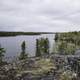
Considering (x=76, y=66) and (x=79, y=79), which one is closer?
(x=79, y=79)

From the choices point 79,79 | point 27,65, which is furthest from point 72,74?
point 27,65

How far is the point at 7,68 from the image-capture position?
26.7ft

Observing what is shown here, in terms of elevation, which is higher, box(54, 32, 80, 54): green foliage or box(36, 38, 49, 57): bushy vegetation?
box(54, 32, 80, 54): green foliage

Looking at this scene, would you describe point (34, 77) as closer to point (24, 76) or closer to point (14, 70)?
point (24, 76)

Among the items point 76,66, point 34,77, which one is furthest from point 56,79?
point 76,66

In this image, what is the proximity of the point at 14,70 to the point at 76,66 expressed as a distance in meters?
2.37

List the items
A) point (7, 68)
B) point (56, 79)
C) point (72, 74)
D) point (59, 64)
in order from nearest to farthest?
1. point (56, 79)
2. point (72, 74)
3. point (7, 68)
4. point (59, 64)

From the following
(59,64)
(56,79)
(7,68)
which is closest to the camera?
(56,79)

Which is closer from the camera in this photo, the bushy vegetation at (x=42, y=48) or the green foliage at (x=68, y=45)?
the green foliage at (x=68, y=45)

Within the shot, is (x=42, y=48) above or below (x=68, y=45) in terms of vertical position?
below

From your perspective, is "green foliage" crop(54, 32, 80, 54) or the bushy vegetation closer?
"green foliage" crop(54, 32, 80, 54)

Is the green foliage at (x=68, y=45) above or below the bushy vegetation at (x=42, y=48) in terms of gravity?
above

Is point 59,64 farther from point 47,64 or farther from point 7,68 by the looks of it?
point 7,68

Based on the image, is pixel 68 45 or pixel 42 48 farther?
pixel 42 48
